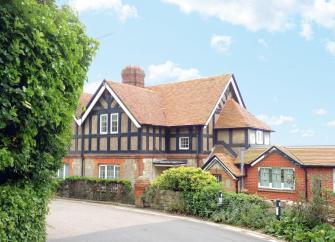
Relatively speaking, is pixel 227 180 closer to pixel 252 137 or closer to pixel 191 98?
pixel 252 137

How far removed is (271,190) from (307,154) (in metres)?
3.21

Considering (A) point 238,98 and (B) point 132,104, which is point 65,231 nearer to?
(B) point 132,104

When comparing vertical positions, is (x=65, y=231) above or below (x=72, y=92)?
below

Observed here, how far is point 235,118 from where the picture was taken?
91.0ft

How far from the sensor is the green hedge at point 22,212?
6.40 meters

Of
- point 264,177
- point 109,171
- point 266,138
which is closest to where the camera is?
point 264,177

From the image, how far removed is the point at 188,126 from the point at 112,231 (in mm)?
15069

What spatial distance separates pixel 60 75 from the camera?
6.93m

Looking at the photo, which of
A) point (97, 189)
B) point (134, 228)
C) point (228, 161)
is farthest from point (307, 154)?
point (134, 228)

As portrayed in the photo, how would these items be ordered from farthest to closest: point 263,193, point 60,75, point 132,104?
point 132,104 < point 263,193 < point 60,75

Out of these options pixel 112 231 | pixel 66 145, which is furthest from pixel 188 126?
pixel 66 145

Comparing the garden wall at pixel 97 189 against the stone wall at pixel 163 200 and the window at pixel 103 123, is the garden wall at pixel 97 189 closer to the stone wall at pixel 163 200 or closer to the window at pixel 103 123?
the stone wall at pixel 163 200

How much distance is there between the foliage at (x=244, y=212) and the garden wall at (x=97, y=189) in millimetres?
6532

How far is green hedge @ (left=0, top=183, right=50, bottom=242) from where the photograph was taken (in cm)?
640
